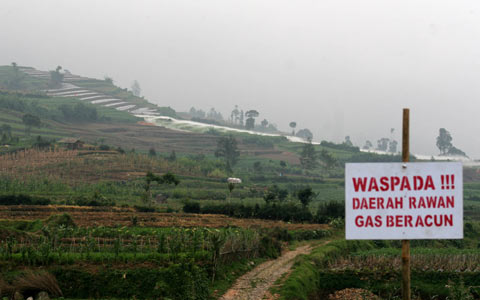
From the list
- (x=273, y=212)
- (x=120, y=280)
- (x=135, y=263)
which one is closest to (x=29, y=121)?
(x=273, y=212)

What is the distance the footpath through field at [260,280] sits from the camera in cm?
1564

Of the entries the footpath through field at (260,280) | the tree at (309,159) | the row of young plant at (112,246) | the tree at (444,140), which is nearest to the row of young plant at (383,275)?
the footpath through field at (260,280)

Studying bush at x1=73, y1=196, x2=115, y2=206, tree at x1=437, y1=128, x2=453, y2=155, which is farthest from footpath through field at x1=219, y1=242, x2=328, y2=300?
tree at x1=437, y1=128, x2=453, y2=155

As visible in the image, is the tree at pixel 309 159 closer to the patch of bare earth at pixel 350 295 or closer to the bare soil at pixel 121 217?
the bare soil at pixel 121 217

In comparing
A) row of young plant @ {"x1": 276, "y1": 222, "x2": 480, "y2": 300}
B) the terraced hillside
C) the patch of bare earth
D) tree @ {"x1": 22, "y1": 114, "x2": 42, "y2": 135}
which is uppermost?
the terraced hillside

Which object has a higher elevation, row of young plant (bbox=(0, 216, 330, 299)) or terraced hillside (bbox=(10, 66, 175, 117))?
terraced hillside (bbox=(10, 66, 175, 117))

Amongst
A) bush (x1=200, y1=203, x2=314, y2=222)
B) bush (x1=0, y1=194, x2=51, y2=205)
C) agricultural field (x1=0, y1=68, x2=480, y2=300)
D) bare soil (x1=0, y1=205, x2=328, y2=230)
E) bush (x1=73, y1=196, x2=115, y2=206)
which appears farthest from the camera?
bush (x1=73, y1=196, x2=115, y2=206)

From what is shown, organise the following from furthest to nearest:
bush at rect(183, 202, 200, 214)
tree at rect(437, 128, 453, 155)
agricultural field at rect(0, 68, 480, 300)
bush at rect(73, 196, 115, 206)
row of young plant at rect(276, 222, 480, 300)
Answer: tree at rect(437, 128, 453, 155)
bush at rect(183, 202, 200, 214)
bush at rect(73, 196, 115, 206)
row of young plant at rect(276, 222, 480, 300)
agricultural field at rect(0, 68, 480, 300)

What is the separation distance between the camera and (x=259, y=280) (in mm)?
17875

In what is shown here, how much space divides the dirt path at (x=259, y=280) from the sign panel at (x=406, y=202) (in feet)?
30.5

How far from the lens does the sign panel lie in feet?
22.4

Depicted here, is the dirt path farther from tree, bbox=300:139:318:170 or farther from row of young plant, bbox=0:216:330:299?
tree, bbox=300:139:318:170

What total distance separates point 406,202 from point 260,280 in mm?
11875

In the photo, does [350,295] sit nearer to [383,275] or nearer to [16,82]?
[383,275]
